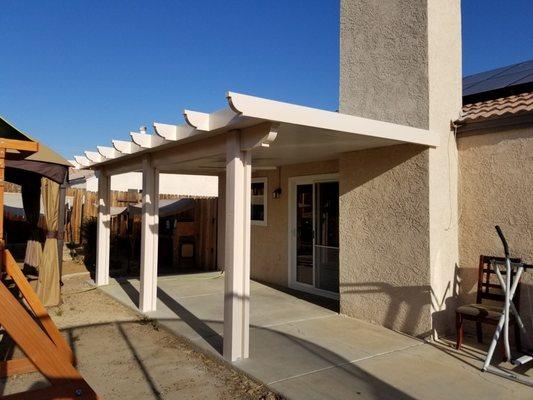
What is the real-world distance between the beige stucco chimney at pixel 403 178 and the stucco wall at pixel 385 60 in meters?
0.02

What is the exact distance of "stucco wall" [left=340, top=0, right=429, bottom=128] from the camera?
601cm

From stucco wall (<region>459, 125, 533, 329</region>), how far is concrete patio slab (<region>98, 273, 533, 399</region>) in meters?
1.28

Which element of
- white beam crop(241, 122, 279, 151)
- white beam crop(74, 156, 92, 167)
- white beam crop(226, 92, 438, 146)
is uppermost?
white beam crop(74, 156, 92, 167)

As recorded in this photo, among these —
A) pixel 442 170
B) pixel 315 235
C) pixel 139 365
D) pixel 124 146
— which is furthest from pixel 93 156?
pixel 442 170

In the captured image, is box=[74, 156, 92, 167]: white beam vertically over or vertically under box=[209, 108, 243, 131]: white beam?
over

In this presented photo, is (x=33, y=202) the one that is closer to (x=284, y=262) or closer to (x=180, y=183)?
(x=284, y=262)

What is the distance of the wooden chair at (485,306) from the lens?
194 inches

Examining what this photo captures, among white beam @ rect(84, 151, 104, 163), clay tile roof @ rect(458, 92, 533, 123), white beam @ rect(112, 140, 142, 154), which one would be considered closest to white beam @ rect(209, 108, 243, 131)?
white beam @ rect(112, 140, 142, 154)

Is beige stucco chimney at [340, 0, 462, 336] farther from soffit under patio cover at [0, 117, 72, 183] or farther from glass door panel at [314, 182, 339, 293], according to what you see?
soffit under patio cover at [0, 117, 72, 183]

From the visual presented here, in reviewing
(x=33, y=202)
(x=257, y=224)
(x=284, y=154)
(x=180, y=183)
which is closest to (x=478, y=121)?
(x=284, y=154)

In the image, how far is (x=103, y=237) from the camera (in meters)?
9.66

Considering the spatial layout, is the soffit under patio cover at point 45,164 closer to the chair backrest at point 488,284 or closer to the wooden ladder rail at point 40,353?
the wooden ladder rail at point 40,353

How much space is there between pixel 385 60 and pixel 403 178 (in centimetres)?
194

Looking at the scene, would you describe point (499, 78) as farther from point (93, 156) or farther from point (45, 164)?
point (45, 164)
